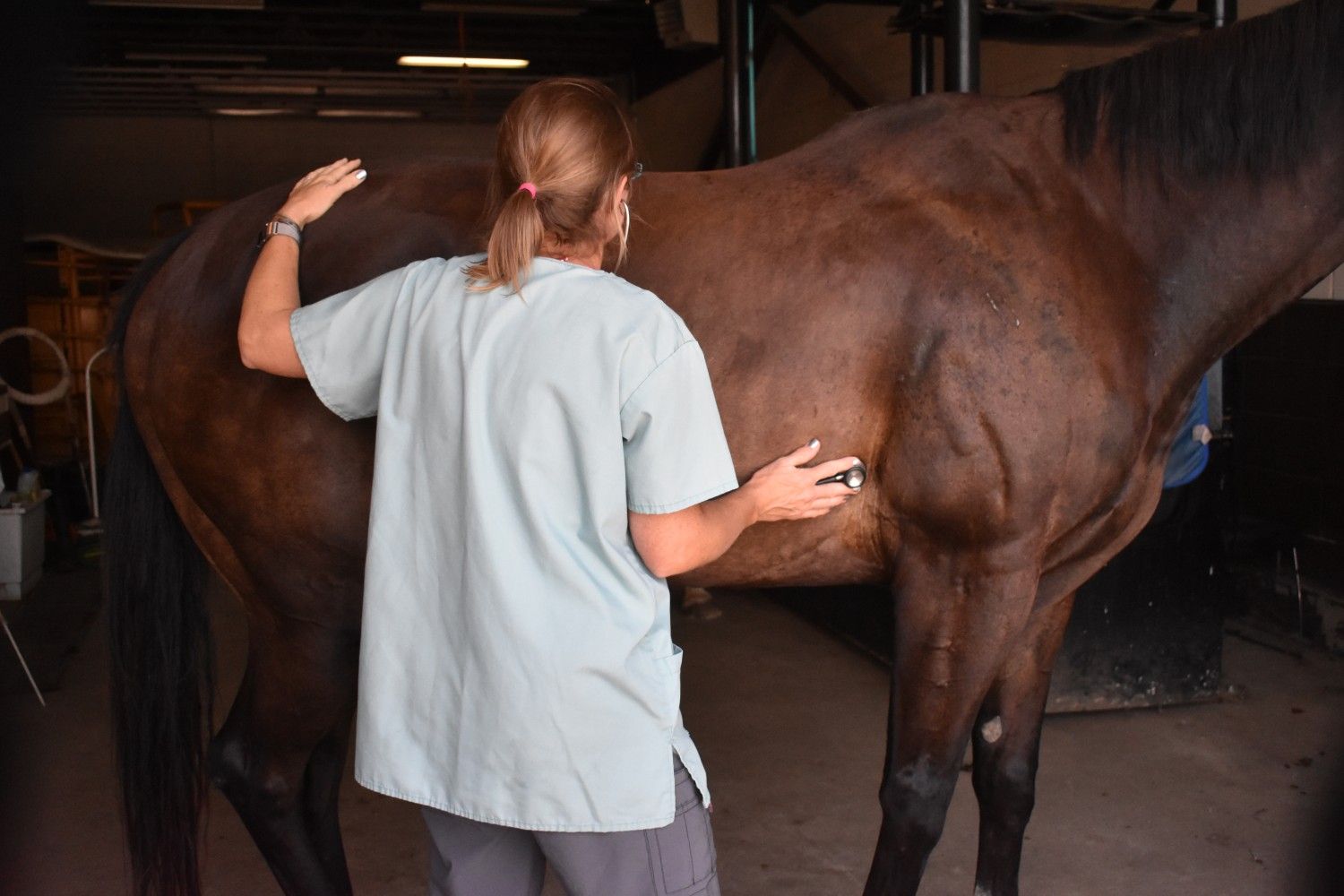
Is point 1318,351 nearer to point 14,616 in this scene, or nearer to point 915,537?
point 915,537

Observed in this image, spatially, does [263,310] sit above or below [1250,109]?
below

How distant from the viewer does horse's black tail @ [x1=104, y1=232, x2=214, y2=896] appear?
2195mm

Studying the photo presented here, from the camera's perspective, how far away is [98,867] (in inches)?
111

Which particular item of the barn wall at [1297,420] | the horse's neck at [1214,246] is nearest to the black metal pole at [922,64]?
the barn wall at [1297,420]

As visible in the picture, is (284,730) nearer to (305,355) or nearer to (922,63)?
(305,355)

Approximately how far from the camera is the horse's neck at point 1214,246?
1.99m

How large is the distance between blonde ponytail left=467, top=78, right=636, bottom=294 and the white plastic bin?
15.6 ft

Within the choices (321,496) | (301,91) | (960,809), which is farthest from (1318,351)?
(301,91)

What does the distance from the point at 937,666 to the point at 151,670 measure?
149 centimetres

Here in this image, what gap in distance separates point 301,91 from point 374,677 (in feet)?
37.8

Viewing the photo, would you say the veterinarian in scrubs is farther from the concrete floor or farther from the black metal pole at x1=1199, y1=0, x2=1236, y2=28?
the black metal pole at x1=1199, y1=0, x2=1236, y2=28

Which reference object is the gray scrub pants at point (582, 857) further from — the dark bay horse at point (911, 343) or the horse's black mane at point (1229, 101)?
the horse's black mane at point (1229, 101)

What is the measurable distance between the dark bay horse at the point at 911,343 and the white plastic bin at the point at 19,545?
11.6ft

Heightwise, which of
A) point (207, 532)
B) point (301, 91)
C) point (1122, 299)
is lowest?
point (207, 532)
